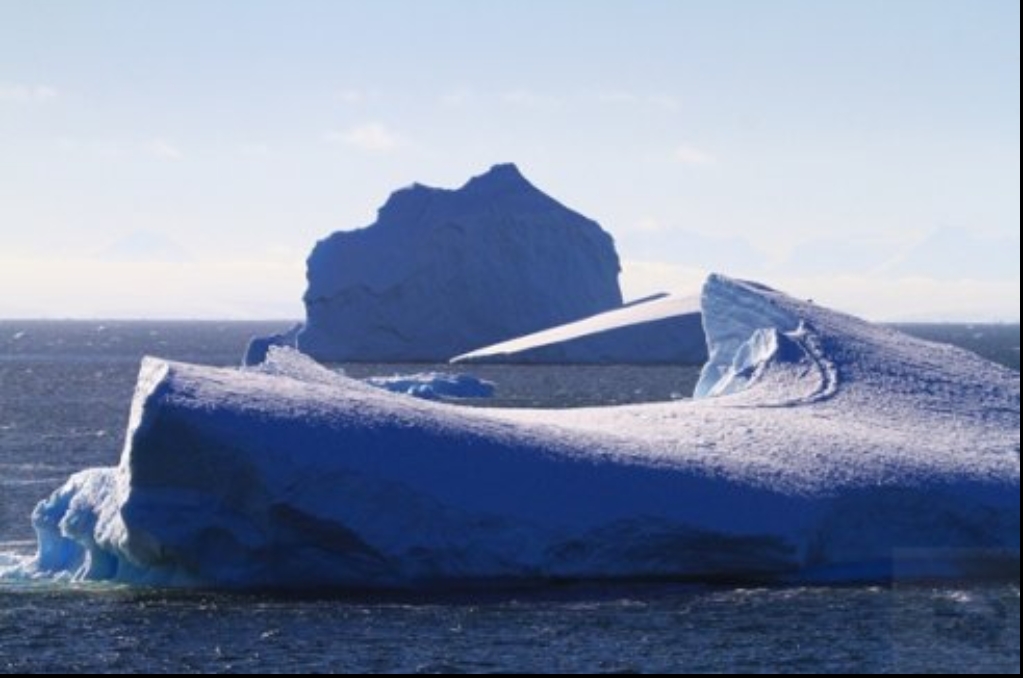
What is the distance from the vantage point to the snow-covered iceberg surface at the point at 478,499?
19.7 meters

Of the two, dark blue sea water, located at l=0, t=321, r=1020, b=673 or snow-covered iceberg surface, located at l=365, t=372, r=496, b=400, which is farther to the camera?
snow-covered iceberg surface, located at l=365, t=372, r=496, b=400

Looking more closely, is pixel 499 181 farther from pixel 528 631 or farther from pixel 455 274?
pixel 528 631

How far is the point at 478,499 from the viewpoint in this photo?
65.3 ft

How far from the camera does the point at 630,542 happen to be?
20297 millimetres

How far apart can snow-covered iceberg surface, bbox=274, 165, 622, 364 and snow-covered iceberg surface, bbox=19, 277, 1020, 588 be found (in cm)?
4310

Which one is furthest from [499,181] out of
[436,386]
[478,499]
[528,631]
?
[528,631]

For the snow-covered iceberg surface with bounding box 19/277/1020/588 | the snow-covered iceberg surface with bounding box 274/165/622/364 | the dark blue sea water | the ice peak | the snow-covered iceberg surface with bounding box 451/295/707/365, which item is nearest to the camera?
the dark blue sea water

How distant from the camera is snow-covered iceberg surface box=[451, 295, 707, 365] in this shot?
61125 millimetres

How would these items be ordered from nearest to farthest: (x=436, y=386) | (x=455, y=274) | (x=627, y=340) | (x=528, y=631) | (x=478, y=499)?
(x=528, y=631)
(x=478, y=499)
(x=436, y=386)
(x=627, y=340)
(x=455, y=274)

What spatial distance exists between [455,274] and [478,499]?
47205 mm

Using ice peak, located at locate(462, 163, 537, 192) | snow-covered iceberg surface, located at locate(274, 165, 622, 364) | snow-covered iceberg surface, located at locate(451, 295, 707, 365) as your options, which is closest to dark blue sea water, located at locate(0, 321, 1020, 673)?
snow-covered iceberg surface, located at locate(451, 295, 707, 365)

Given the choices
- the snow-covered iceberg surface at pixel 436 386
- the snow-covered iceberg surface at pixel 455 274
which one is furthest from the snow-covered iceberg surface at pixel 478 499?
the snow-covered iceberg surface at pixel 455 274

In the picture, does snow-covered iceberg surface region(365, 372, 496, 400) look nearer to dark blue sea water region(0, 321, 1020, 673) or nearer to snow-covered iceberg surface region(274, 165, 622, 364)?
snow-covered iceberg surface region(274, 165, 622, 364)

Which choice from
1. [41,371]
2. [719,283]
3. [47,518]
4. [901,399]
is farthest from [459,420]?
[41,371]
